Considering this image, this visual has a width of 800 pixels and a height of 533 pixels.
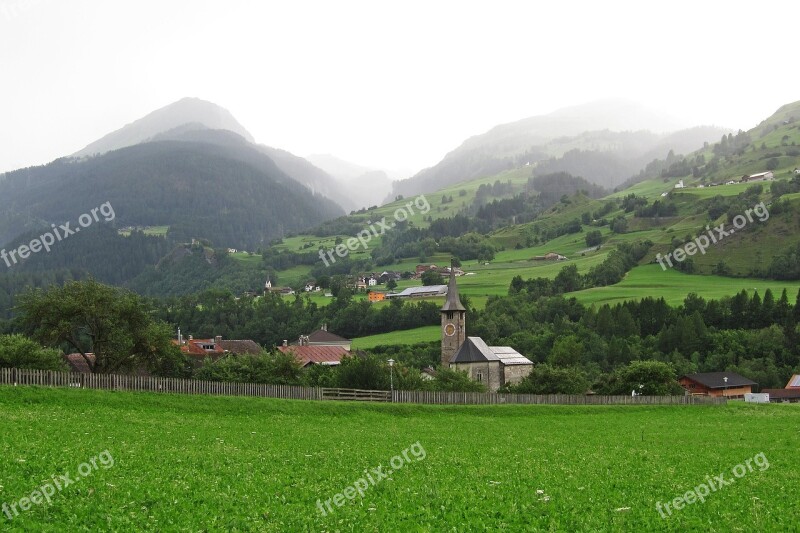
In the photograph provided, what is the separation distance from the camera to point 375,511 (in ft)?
59.1

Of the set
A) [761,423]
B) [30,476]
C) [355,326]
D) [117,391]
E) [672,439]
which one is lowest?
[355,326]

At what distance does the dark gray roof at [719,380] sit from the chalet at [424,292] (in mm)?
83082

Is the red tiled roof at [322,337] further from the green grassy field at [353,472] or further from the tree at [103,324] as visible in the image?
the green grassy field at [353,472]

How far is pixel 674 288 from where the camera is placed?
158375mm

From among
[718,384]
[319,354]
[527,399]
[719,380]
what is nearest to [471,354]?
[319,354]

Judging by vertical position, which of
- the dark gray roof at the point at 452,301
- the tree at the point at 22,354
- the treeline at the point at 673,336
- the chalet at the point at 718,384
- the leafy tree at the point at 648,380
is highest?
the tree at the point at 22,354

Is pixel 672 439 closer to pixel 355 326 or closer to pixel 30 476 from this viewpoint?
pixel 30 476

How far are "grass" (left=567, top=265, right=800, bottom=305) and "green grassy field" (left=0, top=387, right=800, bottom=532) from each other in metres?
109

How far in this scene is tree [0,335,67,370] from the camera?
186 feet

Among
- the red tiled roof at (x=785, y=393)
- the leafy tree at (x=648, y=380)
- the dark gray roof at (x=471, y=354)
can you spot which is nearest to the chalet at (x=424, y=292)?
the dark gray roof at (x=471, y=354)

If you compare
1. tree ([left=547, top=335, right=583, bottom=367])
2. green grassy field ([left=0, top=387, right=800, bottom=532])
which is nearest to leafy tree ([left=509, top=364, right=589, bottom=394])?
tree ([left=547, top=335, right=583, bottom=367])

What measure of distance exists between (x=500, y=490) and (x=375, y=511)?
15.6ft

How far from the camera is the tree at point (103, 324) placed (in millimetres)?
61312

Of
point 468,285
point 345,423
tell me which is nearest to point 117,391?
point 345,423
